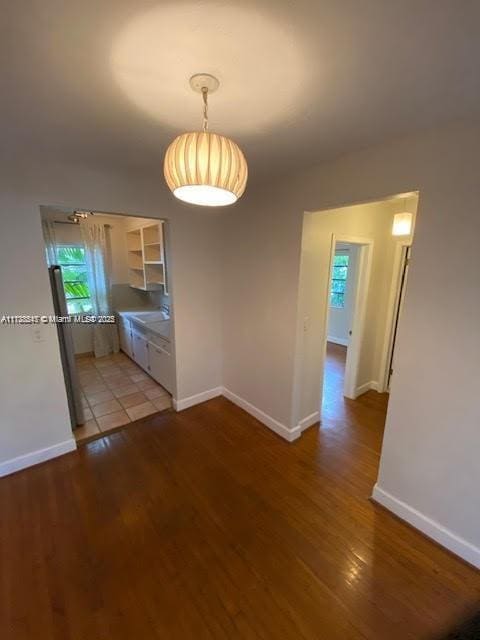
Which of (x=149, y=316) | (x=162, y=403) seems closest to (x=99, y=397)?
(x=162, y=403)

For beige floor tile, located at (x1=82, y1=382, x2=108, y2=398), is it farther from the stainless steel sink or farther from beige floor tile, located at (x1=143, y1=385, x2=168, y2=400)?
the stainless steel sink

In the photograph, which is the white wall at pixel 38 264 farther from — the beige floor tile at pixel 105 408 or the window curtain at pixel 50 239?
the window curtain at pixel 50 239

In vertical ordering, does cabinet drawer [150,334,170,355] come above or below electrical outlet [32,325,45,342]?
below

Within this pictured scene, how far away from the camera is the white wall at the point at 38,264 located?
6.71ft

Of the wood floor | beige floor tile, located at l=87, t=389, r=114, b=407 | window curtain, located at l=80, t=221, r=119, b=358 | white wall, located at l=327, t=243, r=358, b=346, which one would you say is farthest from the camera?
white wall, located at l=327, t=243, r=358, b=346

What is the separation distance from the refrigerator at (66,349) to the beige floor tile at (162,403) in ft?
2.63

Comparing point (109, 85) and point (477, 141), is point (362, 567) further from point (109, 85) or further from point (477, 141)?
point (109, 85)

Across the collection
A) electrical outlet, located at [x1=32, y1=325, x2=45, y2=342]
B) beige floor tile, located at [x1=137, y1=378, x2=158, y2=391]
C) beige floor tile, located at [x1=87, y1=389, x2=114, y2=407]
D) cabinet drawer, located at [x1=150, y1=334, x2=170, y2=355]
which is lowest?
beige floor tile, located at [x1=87, y1=389, x2=114, y2=407]

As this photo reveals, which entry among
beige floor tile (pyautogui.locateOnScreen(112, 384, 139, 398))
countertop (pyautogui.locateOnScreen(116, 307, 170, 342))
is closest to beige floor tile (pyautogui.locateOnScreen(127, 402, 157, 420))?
beige floor tile (pyautogui.locateOnScreen(112, 384, 139, 398))

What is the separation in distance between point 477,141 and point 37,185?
9.44ft

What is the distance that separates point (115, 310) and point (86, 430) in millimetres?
2757

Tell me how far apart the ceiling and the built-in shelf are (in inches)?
101

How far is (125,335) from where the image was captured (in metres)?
4.85

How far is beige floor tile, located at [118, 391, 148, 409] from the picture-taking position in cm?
338
